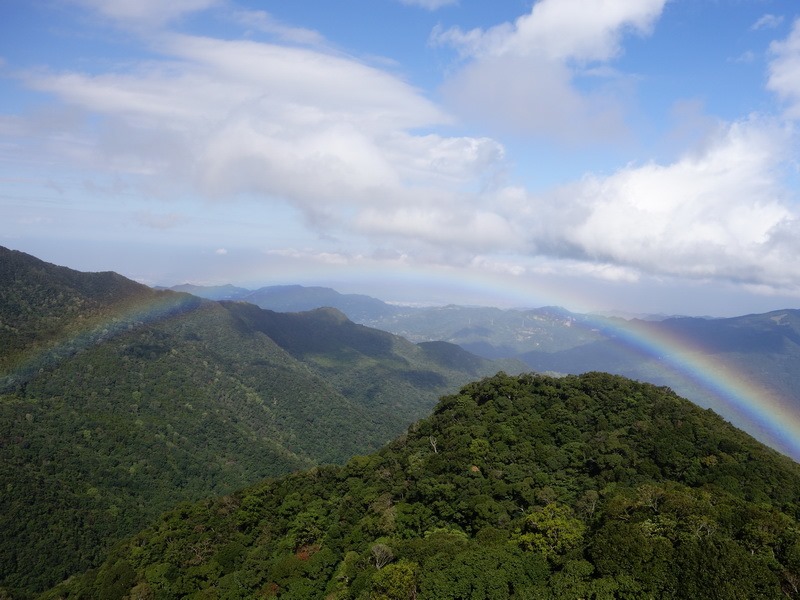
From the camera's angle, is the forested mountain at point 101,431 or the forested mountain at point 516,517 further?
the forested mountain at point 101,431

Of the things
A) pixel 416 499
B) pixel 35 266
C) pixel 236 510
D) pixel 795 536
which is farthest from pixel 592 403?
pixel 35 266

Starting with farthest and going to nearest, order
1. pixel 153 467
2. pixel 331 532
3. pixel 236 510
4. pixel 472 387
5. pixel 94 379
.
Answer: pixel 94 379
pixel 153 467
pixel 472 387
pixel 236 510
pixel 331 532

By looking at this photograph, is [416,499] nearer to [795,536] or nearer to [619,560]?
[619,560]

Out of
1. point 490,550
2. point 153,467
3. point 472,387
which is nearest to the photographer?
point 490,550

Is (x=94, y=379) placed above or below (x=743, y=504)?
below

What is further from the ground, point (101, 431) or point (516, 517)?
point (516, 517)

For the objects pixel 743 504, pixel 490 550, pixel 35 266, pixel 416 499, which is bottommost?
pixel 416 499

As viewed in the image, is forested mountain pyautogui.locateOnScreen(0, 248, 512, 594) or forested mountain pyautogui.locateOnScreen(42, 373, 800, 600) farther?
forested mountain pyautogui.locateOnScreen(0, 248, 512, 594)

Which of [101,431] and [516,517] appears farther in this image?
[101,431]
